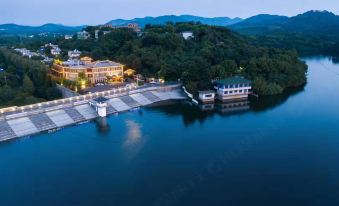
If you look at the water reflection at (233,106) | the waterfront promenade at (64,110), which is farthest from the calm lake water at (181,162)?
the water reflection at (233,106)

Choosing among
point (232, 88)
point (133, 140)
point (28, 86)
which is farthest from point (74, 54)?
point (133, 140)

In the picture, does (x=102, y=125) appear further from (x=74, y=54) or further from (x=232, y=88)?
(x=74, y=54)

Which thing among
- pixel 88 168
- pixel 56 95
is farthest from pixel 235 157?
pixel 56 95

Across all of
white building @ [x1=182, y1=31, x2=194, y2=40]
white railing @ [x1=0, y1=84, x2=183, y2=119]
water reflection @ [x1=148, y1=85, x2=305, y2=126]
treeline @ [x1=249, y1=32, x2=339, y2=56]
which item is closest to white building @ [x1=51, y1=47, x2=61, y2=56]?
white building @ [x1=182, y1=31, x2=194, y2=40]

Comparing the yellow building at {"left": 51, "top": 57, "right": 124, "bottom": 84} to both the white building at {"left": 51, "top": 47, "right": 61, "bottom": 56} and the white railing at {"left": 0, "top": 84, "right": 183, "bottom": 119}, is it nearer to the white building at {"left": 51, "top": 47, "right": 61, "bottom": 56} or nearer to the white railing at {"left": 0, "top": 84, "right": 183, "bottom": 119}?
the white railing at {"left": 0, "top": 84, "right": 183, "bottom": 119}

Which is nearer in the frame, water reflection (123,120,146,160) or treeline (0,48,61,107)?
water reflection (123,120,146,160)

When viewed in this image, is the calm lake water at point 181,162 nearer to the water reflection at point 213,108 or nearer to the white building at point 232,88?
the water reflection at point 213,108
